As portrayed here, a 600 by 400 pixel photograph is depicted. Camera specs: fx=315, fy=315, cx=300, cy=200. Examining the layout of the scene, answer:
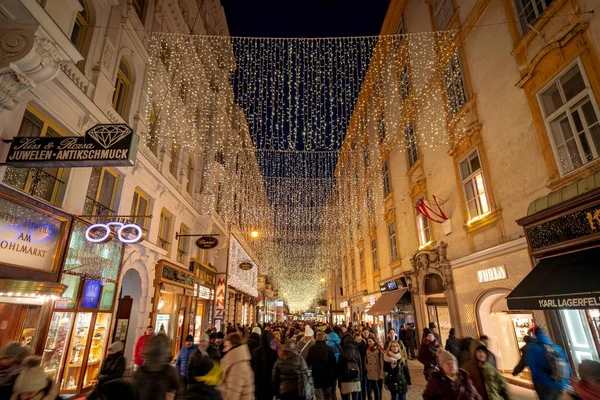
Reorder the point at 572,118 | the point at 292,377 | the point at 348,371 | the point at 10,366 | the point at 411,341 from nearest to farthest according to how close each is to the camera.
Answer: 1. the point at 10,366
2. the point at 292,377
3. the point at 348,371
4. the point at 572,118
5. the point at 411,341

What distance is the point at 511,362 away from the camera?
963 cm

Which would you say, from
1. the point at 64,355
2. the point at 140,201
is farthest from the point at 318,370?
the point at 140,201

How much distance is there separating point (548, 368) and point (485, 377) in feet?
5.28

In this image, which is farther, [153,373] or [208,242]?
[208,242]

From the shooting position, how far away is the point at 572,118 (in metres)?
7.19

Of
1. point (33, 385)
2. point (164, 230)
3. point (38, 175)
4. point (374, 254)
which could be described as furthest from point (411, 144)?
point (33, 385)

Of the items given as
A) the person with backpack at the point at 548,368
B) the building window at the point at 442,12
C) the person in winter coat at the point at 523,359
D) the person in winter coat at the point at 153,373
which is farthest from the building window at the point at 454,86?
the person in winter coat at the point at 153,373

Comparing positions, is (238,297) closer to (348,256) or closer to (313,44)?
(348,256)

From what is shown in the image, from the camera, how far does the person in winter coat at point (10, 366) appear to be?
3.75 meters

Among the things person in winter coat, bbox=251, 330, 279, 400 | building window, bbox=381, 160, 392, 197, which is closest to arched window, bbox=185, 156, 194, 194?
building window, bbox=381, 160, 392, 197

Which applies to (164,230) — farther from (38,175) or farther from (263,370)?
(263,370)

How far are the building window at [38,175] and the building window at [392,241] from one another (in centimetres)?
1598

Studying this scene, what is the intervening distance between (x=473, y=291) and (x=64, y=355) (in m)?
12.2

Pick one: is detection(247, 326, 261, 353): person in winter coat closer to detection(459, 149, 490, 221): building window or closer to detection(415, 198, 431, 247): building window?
detection(459, 149, 490, 221): building window
